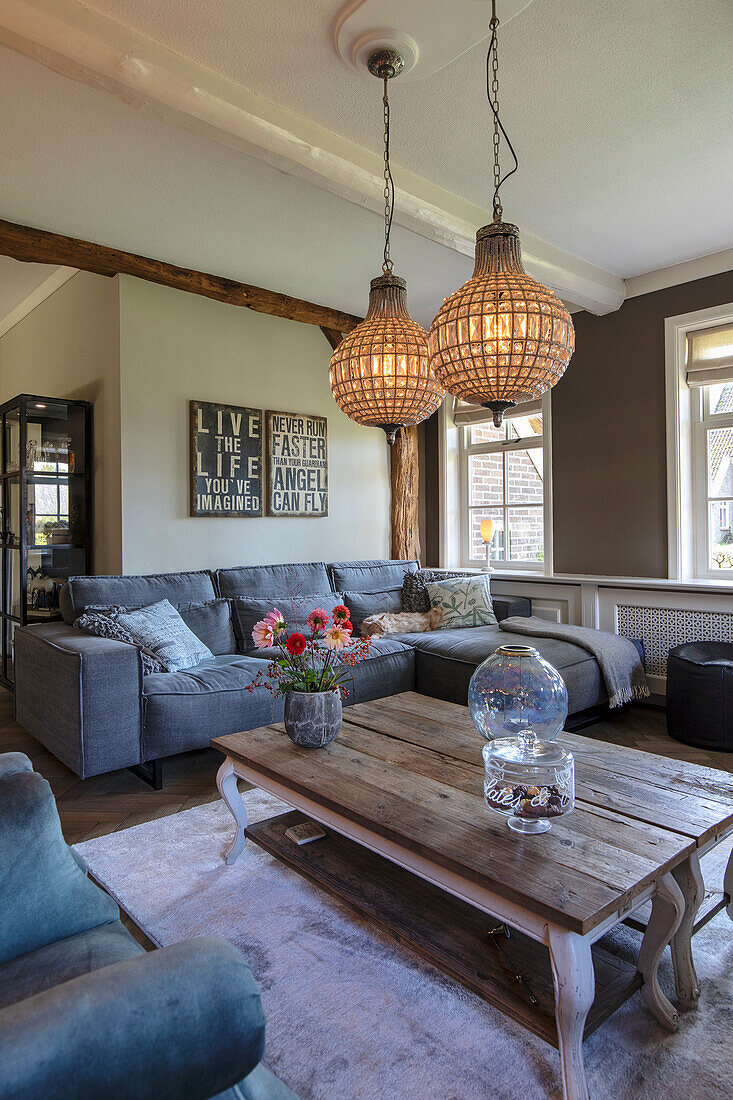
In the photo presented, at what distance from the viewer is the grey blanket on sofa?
11.8 feet

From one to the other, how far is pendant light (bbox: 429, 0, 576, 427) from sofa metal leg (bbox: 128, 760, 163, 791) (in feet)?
6.65

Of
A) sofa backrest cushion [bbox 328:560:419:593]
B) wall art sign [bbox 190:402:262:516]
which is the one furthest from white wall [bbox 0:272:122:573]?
sofa backrest cushion [bbox 328:560:419:593]

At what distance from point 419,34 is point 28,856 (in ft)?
8.03

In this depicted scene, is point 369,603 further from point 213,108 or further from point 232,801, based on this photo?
point 213,108

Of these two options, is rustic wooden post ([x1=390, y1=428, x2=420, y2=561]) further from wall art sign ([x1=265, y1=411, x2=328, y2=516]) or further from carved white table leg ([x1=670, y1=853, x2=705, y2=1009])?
carved white table leg ([x1=670, y1=853, x2=705, y2=1009])

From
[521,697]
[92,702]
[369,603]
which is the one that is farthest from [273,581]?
[521,697]

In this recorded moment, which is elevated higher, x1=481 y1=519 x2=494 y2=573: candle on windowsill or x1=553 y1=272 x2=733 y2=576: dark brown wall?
x1=553 y1=272 x2=733 y2=576: dark brown wall

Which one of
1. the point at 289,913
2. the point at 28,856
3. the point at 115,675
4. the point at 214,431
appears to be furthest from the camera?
the point at 214,431

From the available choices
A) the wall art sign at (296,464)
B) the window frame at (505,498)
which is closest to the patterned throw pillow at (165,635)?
the wall art sign at (296,464)

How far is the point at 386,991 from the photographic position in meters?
1.55

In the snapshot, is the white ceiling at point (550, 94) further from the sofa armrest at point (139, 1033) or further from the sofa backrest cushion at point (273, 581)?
the sofa armrest at point (139, 1033)

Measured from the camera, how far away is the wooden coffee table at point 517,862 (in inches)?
46.5

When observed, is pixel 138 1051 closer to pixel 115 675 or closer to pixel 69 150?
pixel 115 675

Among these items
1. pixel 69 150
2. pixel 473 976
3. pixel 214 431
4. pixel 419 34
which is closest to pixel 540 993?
pixel 473 976
